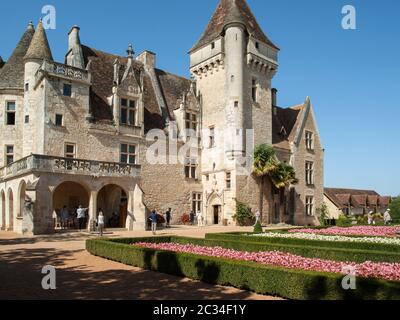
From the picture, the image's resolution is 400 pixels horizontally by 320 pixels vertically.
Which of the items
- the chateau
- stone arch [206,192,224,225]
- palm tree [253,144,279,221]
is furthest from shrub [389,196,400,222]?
stone arch [206,192,224,225]

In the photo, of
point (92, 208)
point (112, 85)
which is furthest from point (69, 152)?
point (112, 85)

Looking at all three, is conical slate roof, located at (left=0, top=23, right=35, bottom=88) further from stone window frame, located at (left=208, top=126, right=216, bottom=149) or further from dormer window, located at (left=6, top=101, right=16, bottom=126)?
stone window frame, located at (left=208, top=126, right=216, bottom=149)

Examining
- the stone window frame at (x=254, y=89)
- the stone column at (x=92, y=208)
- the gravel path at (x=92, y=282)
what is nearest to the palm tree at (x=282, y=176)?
the stone window frame at (x=254, y=89)

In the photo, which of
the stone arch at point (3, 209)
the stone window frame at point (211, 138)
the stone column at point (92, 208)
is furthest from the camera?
the stone window frame at point (211, 138)

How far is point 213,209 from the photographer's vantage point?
109ft

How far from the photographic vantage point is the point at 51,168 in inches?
867

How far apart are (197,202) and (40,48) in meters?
16.9

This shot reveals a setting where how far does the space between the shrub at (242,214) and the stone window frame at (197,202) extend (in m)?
3.86

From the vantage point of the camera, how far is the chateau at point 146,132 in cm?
2508

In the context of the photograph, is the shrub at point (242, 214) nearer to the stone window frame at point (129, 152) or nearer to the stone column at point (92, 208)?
the stone window frame at point (129, 152)

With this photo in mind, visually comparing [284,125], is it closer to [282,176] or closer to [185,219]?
[282,176]

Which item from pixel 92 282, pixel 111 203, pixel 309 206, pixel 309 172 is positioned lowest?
pixel 92 282
